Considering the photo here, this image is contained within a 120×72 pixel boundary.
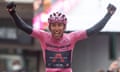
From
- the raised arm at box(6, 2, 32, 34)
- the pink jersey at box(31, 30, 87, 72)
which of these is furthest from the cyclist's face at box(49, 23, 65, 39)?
the raised arm at box(6, 2, 32, 34)

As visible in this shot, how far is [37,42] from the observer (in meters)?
12.2

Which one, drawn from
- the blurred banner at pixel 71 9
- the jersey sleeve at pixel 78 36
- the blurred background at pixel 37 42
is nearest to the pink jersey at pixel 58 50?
the jersey sleeve at pixel 78 36

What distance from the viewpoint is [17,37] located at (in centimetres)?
1208

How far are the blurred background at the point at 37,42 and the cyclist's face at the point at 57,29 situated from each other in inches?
143

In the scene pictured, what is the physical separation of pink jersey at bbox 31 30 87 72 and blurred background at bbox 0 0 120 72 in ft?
11.6

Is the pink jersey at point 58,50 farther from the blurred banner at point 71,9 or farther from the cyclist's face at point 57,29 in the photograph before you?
the blurred banner at point 71,9

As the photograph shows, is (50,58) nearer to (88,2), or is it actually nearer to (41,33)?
(41,33)

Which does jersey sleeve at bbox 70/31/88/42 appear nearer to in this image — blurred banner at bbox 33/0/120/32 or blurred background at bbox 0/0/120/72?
blurred background at bbox 0/0/120/72

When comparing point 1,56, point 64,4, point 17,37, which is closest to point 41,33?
point 64,4

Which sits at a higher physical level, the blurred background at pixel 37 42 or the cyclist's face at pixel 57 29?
the cyclist's face at pixel 57 29

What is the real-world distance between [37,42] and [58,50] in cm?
796

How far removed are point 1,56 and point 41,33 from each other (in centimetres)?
870

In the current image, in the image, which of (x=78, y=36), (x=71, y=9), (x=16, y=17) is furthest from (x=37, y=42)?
(x=16, y=17)

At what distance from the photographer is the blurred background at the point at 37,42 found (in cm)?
890
